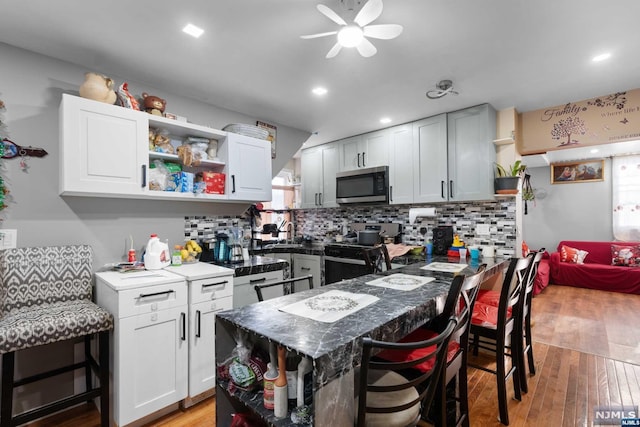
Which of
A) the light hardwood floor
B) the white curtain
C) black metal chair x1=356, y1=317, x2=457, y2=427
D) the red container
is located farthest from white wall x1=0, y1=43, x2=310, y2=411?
the white curtain

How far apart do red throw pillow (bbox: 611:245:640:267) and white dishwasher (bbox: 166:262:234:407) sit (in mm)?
6226

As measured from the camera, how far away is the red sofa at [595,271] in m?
4.62

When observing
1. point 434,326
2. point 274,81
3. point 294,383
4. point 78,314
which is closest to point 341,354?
point 294,383

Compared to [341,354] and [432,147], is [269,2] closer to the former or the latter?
[341,354]

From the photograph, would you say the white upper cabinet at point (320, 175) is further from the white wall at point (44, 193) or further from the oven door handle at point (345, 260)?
the white wall at point (44, 193)

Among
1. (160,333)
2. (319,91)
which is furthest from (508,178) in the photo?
(160,333)

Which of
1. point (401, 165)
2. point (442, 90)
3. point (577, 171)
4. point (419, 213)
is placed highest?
point (442, 90)

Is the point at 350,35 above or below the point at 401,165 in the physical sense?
above

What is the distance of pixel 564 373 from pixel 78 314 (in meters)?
3.38

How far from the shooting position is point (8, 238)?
185cm

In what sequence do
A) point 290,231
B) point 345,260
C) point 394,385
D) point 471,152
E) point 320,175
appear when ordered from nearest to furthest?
point 394,385
point 471,152
point 345,260
point 320,175
point 290,231

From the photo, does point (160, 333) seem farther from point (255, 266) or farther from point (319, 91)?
point (319, 91)

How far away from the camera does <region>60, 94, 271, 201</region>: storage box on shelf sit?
185 cm

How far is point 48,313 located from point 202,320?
819 mm
